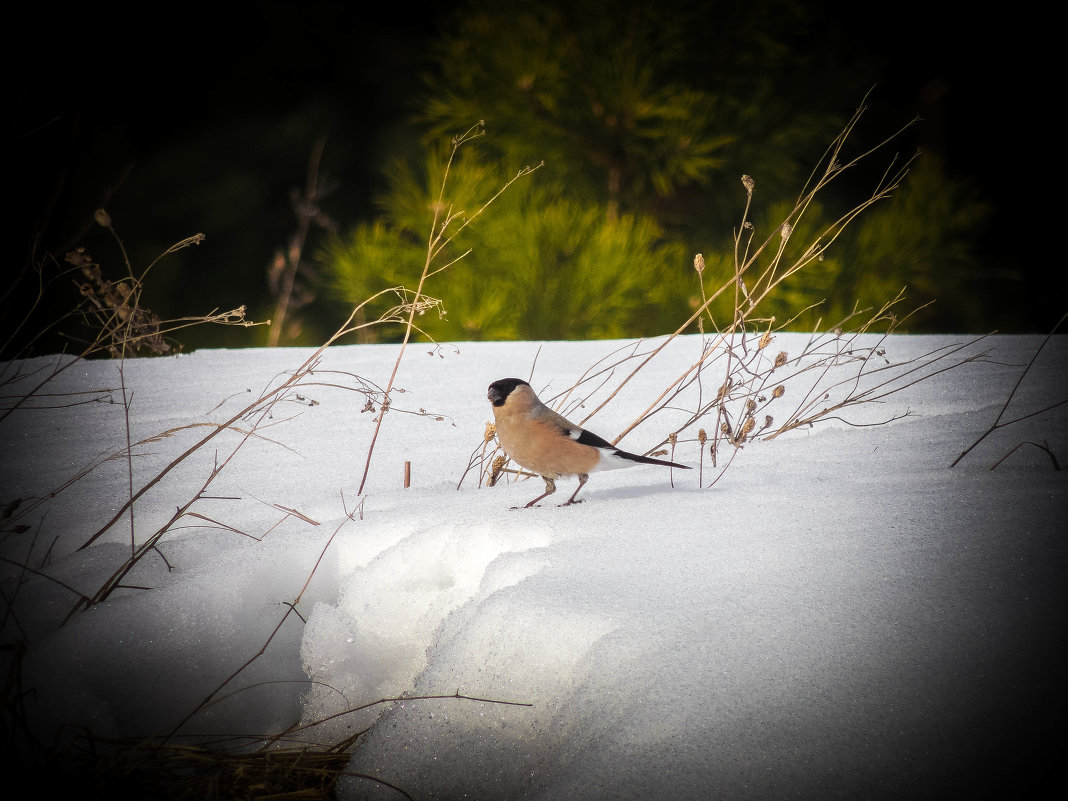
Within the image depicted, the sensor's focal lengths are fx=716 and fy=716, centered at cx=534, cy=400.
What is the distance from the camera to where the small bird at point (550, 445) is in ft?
4.32

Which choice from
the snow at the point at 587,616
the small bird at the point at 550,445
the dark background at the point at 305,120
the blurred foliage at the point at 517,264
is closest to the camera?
the snow at the point at 587,616

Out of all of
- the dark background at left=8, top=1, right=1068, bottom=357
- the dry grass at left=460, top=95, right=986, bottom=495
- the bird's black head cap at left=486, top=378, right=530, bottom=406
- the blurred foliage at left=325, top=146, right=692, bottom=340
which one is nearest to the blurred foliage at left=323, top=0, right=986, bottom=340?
the blurred foliage at left=325, top=146, right=692, bottom=340

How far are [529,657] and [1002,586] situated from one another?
1.80 ft

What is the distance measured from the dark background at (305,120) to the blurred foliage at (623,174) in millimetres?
381

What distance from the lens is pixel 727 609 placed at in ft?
2.73

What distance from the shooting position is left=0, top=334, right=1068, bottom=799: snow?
26.2 inches

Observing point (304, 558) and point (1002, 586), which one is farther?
point (304, 558)

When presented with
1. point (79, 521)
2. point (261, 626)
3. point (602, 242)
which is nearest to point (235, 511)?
point (79, 521)

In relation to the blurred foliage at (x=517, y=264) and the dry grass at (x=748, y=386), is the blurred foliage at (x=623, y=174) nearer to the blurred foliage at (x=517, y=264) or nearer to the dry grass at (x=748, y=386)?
the blurred foliage at (x=517, y=264)

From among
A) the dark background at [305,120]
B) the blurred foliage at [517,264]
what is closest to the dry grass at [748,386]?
the blurred foliage at [517,264]

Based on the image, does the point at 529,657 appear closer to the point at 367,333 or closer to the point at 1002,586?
the point at 1002,586

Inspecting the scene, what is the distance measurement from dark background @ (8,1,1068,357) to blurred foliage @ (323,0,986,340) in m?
0.38

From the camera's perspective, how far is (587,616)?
0.82 meters

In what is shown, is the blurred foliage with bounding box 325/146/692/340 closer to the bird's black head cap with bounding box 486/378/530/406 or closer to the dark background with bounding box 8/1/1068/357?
the dark background with bounding box 8/1/1068/357
